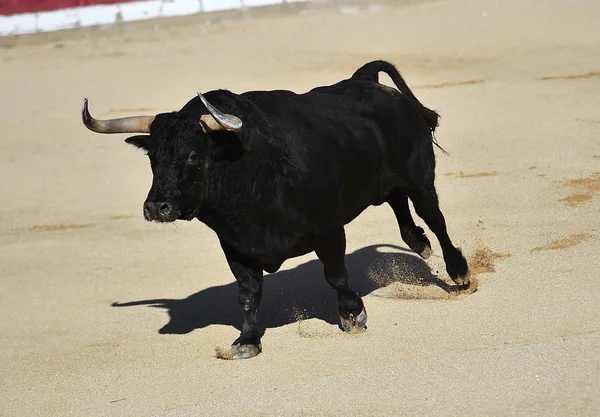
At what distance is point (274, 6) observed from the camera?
19141mm

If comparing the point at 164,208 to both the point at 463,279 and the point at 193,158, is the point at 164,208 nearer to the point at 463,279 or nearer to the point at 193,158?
the point at 193,158

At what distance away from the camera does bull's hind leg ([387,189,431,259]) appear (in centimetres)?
746

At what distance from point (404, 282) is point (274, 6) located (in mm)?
12261

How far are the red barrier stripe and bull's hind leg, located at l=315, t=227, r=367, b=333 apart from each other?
1354 centimetres

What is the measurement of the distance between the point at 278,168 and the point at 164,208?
69 centimetres

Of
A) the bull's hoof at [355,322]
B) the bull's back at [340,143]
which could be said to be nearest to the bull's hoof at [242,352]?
the bull's hoof at [355,322]

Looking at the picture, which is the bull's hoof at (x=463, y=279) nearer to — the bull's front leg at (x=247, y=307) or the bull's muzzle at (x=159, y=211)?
the bull's front leg at (x=247, y=307)

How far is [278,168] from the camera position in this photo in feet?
19.9

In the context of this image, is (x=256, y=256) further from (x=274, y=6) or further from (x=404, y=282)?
(x=274, y=6)

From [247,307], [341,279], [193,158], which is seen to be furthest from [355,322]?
[193,158]

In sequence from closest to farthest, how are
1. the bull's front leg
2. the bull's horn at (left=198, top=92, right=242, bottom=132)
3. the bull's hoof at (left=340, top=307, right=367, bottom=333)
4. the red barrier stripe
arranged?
the bull's horn at (left=198, top=92, right=242, bottom=132) → the bull's front leg → the bull's hoof at (left=340, top=307, right=367, bottom=333) → the red barrier stripe

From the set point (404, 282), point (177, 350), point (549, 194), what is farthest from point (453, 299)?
point (549, 194)

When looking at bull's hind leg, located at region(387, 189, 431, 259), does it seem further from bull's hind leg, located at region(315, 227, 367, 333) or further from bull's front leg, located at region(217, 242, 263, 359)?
bull's front leg, located at region(217, 242, 263, 359)

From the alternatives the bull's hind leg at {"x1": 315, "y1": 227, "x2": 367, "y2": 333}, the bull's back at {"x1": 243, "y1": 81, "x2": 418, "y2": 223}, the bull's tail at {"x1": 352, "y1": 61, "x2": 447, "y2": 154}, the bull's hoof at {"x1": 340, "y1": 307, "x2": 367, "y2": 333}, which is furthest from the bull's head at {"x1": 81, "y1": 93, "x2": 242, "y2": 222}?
the bull's tail at {"x1": 352, "y1": 61, "x2": 447, "y2": 154}
